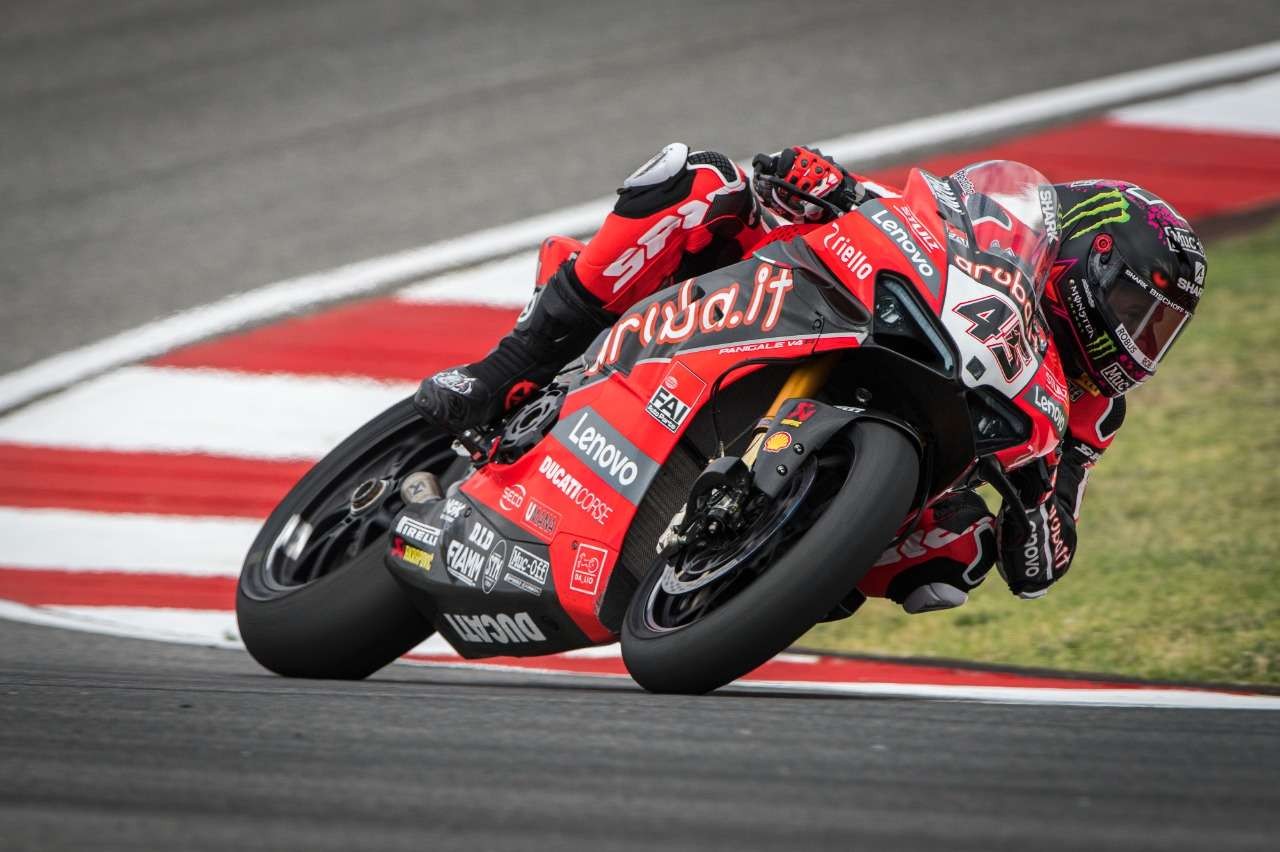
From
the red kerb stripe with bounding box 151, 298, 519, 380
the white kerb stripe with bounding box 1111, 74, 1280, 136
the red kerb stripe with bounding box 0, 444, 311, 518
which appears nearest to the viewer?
the red kerb stripe with bounding box 0, 444, 311, 518

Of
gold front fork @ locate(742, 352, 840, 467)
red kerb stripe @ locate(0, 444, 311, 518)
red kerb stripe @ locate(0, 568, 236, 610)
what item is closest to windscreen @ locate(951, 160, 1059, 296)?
gold front fork @ locate(742, 352, 840, 467)

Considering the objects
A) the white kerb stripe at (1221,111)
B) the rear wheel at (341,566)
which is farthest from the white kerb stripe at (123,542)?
the white kerb stripe at (1221,111)

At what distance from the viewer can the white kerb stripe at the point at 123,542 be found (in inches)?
212

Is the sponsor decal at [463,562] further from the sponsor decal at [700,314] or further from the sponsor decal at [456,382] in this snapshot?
the sponsor decal at [700,314]

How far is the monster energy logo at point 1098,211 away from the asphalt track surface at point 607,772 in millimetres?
1006

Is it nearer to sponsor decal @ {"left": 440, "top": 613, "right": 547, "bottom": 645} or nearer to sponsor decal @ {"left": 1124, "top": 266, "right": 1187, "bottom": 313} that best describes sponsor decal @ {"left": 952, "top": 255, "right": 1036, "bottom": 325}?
sponsor decal @ {"left": 1124, "top": 266, "right": 1187, "bottom": 313}

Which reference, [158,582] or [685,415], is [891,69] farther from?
[685,415]

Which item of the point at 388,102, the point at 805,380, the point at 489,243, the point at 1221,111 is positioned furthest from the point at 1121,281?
the point at 388,102

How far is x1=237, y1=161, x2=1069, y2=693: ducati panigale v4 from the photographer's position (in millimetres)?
3246

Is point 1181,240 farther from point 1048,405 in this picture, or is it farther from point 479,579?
point 479,579

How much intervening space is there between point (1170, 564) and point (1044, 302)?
1.68 meters

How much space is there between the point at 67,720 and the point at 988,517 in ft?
6.55

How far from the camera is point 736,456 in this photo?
3.45 m

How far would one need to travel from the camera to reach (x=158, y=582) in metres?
5.27
